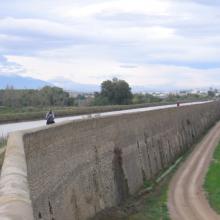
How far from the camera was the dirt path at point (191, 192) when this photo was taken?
30.4 m

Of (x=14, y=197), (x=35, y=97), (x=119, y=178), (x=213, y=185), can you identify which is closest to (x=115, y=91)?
(x=35, y=97)

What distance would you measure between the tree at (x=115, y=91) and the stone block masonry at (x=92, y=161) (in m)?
58.4

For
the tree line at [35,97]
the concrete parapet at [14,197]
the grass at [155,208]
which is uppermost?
the tree line at [35,97]

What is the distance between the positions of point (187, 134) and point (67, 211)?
47346mm

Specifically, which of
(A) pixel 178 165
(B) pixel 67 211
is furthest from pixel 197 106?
(B) pixel 67 211

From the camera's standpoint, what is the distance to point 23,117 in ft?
161

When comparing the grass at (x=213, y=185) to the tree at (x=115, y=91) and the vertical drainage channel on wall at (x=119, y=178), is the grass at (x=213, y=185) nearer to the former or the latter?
the vertical drainage channel on wall at (x=119, y=178)

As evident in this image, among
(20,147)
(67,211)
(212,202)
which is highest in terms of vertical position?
(20,147)

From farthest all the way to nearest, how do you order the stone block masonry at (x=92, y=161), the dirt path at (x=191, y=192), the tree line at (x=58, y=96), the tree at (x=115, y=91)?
the tree at (x=115, y=91) → the tree line at (x=58, y=96) → the dirt path at (x=191, y=192) → the stone block masonry at (x=92, y=161)

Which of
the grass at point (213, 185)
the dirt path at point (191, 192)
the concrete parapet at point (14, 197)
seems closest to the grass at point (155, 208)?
the dirt path at point (191, 192)

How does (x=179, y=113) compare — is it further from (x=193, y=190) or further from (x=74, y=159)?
(x=74, y=159)

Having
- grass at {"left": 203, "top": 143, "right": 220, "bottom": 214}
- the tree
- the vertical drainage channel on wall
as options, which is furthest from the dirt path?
the tree

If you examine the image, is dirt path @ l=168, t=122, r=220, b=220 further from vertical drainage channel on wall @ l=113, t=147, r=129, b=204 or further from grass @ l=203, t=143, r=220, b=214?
vertical drainage channel on wall @ l=113, t=147, r=129, b=204

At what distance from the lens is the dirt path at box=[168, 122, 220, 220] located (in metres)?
30.4
